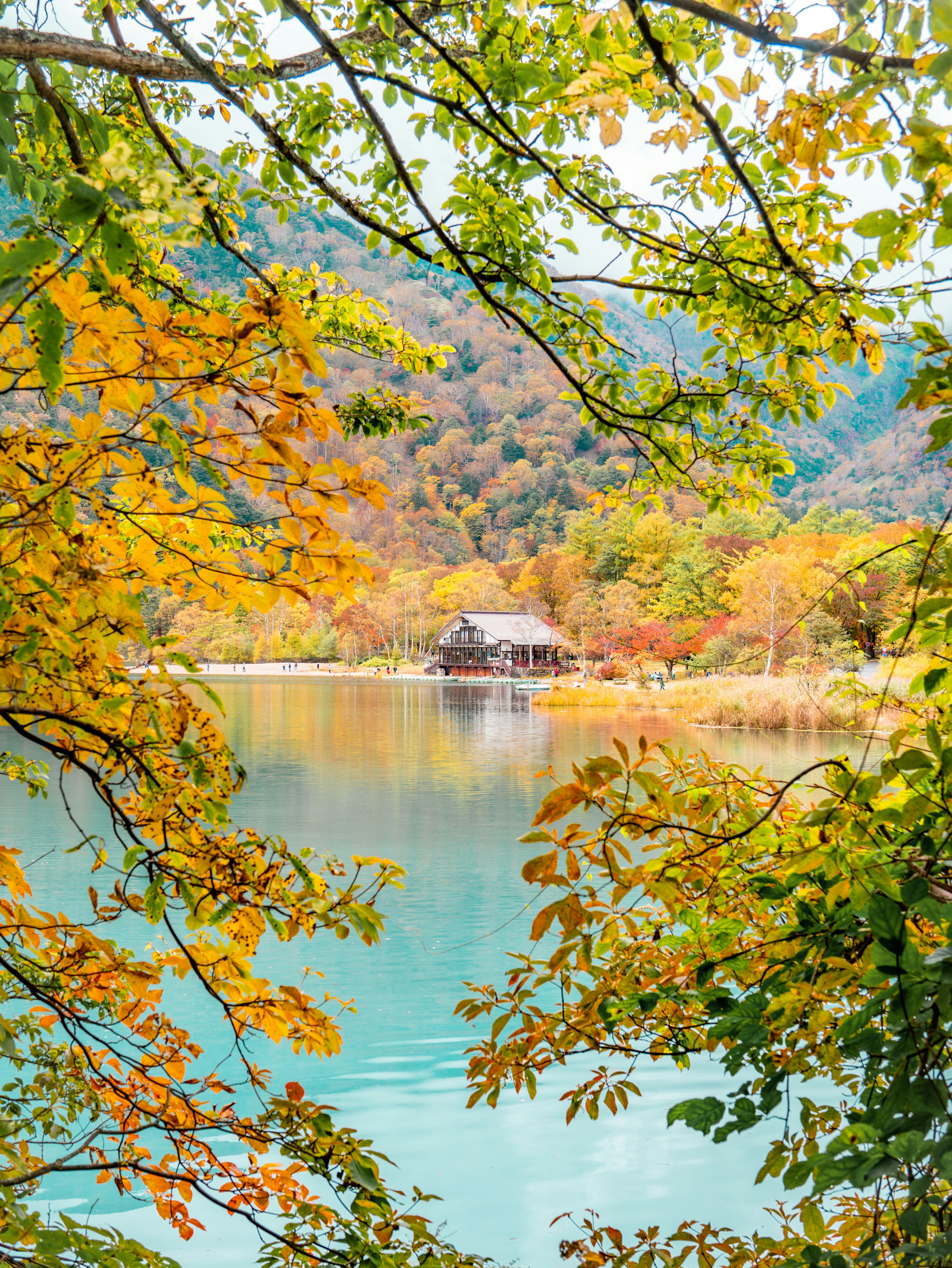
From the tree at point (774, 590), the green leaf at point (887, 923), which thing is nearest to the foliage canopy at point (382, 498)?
the green leaf at point (887, 923)

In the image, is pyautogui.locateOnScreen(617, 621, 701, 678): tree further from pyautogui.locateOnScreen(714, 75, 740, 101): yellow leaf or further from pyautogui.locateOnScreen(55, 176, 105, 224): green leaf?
pyautogui.locateOnScreen(55, 176, 105, 224): green leaf

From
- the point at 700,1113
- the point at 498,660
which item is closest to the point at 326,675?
the point at 498,660

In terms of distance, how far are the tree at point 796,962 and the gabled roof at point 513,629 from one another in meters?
44.3

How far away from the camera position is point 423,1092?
150 inches

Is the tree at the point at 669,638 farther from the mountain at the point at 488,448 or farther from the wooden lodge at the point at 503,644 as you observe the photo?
the mountain at the point at 488,448

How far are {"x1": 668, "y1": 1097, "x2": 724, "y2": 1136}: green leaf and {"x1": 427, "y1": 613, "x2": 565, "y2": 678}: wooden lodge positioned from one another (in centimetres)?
4412

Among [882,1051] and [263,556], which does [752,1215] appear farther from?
[263,556]

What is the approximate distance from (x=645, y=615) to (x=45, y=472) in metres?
42.4

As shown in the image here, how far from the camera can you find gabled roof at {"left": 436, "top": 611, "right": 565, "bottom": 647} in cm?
4597

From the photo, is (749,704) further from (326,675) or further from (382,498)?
(326,675)

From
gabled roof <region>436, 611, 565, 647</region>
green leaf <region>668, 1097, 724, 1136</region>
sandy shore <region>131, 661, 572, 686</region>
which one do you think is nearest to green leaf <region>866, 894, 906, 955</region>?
green leaf <region>668, 1097, 724, 1136</region>

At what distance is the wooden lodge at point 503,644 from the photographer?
151ft

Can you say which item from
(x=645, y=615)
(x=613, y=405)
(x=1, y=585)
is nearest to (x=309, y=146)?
(x=613, y=405)

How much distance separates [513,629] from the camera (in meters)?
46.5
